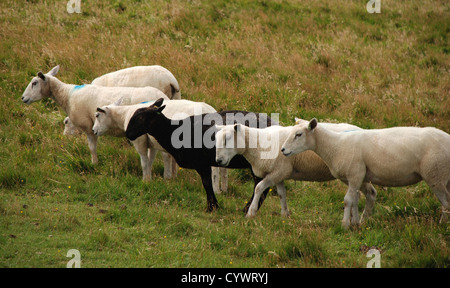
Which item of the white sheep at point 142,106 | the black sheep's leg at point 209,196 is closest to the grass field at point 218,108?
the black sheep's leg at point 209,196

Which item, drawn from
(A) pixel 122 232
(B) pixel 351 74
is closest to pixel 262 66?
(B) pixel 351 74

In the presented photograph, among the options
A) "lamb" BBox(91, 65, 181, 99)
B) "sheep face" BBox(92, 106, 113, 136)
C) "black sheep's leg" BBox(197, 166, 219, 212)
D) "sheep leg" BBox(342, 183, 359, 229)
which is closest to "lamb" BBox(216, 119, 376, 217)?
"sheep leg" BBox(342, 183, 359, 229)

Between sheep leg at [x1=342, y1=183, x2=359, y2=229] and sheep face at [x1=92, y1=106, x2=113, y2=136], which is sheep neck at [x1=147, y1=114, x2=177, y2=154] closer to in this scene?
sheep face at [x1=92, y1=106, x2=113, y2=136]

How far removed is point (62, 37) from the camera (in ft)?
50.7

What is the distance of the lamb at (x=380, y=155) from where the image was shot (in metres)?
7.14

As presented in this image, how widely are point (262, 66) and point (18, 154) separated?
6.99m

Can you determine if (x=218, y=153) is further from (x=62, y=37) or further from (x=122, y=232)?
(x=62, y=37)

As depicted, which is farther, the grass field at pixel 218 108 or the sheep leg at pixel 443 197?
the sheep leg at pixel 443 197

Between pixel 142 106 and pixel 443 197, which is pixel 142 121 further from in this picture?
pixel 443 197

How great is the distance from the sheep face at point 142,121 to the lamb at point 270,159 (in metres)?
1.23

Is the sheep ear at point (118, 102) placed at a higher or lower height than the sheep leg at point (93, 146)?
higher

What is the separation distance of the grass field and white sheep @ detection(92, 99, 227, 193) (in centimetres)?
35

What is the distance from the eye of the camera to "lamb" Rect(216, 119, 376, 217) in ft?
26.3

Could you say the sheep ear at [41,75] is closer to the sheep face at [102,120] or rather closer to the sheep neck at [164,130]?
the sheep face at [102,120]
